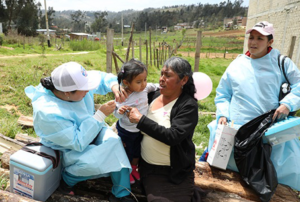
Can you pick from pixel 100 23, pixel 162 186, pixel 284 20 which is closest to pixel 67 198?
pixel 162 186

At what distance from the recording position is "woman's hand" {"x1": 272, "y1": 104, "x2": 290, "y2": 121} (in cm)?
251

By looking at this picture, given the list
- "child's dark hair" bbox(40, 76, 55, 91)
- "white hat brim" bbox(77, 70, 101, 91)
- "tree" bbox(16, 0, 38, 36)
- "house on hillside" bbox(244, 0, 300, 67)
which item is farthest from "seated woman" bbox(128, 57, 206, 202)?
"tree" bbox(16, 0, 38, 36)

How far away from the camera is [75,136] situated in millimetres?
2053

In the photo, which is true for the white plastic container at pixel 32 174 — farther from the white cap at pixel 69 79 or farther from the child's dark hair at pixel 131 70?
the child's dark hair at pixel 131 70

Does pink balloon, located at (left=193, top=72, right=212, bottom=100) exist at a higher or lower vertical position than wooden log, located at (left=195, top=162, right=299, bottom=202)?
higher

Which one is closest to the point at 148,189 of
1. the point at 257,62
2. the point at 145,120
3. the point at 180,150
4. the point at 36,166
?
the point at 180,150

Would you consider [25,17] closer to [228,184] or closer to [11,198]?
[11,198]

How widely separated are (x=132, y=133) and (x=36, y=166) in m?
0.94

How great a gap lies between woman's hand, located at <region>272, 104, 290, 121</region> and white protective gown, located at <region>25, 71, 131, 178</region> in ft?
5.72

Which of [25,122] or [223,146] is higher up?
[223,146]

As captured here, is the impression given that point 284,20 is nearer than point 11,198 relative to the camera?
No

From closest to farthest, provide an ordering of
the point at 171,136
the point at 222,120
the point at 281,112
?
the point at 171,136 → the point at 281,112 → the point at 222,120

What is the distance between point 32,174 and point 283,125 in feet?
8.36

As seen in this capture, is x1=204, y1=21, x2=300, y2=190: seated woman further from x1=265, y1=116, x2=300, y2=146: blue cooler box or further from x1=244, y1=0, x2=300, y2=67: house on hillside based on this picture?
x1=244, y1=0, x2=300, y2=67: house on hillside
